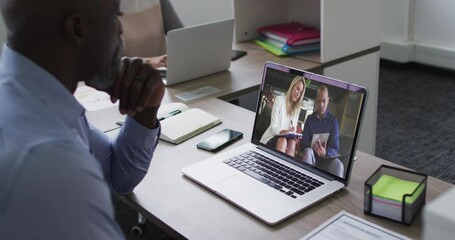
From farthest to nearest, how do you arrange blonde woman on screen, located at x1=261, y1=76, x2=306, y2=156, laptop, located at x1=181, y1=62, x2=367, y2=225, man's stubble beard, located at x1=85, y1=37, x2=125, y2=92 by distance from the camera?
blonde woman on screen, located at x1=261, y1=76, x2=306, y2=156 < laptop, located at x1=181, y1=62, x2=367, y2=225 < man's stubble beard, located at x1=85, y1=37, x2=125, y2=92

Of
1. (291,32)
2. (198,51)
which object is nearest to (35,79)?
(198,51)

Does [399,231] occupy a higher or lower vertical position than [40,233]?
lower

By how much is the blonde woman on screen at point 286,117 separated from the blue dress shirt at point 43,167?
2.06ft

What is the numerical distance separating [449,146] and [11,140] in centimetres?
277

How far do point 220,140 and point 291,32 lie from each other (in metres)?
1.14

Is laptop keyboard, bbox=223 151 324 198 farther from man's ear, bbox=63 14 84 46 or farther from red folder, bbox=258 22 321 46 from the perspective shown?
red folder, bbox=258 22 321 46

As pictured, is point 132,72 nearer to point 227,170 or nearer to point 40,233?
point 227,170

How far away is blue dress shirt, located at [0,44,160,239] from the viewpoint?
75cm

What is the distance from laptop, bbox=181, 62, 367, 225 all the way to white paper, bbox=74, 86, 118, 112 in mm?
634

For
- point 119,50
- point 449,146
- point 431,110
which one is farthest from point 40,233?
point 431,110

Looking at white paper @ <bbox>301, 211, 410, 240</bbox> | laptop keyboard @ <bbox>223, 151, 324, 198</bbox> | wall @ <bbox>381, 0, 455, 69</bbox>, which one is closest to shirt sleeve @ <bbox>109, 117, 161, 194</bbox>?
laptop keyboard @ <bbox>223, 151, 324, 198</bbox>

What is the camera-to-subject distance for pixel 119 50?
3.40 ft

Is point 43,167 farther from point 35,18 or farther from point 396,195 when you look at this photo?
point 396,195

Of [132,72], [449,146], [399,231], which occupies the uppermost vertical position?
[132,72]
